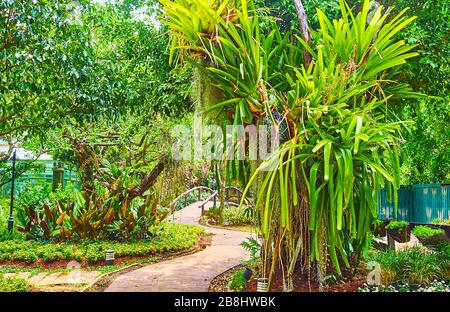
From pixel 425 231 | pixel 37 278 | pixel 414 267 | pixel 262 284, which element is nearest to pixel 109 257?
pixel 37 278

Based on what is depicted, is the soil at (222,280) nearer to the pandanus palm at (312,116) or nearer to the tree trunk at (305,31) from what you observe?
the pandanus palm at (312,116)

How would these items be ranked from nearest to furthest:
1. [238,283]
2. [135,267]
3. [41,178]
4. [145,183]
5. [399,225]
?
[238,283] < [399,225] < [135,267] < [145,183] < [41,178]

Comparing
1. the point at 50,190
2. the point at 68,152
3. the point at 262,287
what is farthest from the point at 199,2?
the point at 50,190

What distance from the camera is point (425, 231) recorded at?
357 centimetres

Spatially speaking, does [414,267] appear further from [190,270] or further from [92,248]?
[92,248]

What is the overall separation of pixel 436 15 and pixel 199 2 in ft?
6.29

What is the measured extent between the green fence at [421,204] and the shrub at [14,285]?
274 centimetres

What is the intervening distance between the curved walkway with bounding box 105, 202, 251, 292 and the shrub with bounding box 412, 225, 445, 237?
1.49m

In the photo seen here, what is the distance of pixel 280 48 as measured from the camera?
3020mm

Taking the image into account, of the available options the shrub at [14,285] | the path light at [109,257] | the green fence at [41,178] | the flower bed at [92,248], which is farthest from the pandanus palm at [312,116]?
the green fence at [41,178]

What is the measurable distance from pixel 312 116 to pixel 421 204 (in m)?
1.82

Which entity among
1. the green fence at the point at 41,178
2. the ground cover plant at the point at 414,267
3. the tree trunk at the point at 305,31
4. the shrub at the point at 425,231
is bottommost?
the ground cover plant at the point at 414,267

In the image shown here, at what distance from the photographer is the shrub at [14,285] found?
2789 millimetres
